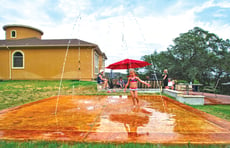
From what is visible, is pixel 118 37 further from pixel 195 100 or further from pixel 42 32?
pixel 42 32

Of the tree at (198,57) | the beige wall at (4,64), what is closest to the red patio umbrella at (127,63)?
the tree at (198,57)

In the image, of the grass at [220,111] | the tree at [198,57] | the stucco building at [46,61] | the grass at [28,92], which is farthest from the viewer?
the tree at [198,57]

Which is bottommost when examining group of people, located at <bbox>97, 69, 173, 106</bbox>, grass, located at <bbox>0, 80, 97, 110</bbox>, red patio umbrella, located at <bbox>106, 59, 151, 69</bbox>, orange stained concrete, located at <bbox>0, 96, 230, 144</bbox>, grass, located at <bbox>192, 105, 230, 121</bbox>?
grass, located at <bbox>192, 105, 230, 121</bbox>

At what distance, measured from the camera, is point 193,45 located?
24.5 m

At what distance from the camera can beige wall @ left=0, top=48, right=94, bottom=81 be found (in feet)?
68.0

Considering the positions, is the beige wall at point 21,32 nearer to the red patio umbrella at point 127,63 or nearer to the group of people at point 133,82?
the group of people at point 133,82

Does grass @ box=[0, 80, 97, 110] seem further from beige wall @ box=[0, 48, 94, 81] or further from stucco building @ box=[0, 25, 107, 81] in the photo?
stucco building @ box=[0, 25, 107, 81]

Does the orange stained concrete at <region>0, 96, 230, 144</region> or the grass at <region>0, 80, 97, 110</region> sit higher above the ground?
the grass at <region>0, 80, 97, 110</region>

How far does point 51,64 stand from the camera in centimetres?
2112

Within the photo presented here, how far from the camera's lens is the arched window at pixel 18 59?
2153cm

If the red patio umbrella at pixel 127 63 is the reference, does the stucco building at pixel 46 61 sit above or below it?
above

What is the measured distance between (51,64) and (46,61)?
2.61ft

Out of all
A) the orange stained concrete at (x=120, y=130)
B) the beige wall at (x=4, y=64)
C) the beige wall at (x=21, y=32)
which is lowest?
the orange stained concrete at (x=120, y=130)

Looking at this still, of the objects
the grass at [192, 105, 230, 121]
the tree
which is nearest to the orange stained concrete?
the grass at [192, 105, 230, 121]
